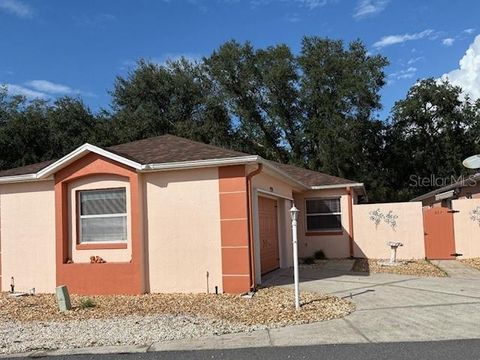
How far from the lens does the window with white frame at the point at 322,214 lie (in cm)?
2016

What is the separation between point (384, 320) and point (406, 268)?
7.94 m

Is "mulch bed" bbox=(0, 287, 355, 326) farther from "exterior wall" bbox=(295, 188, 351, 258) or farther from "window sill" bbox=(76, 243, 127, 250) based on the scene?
"exterior wall" bbox=(295, 188, 351, 258)

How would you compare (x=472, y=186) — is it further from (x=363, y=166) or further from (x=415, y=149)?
(x=415, y=149)

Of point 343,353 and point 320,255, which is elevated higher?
point 320,255

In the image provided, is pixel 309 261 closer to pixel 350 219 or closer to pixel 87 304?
pixel 350 219

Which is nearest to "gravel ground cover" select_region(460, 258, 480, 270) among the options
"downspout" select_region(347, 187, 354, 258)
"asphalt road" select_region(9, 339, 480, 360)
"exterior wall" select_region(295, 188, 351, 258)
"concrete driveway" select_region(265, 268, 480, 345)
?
"concrete driveway" select_region(265, 268, 480, 345)

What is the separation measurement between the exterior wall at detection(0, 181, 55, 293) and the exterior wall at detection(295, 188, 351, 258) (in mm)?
10132

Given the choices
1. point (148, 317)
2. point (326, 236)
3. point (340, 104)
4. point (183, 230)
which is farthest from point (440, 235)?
point (340, 104)

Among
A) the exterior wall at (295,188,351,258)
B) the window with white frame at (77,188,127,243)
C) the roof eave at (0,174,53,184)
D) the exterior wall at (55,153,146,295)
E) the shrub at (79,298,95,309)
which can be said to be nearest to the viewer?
the shrub at (79,298,95,309)

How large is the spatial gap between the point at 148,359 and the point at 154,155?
279 inches

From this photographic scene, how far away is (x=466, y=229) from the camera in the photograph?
18.7m

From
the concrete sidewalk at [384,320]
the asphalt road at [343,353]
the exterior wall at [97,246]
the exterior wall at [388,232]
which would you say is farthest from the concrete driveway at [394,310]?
the exterior wall at [388,232]

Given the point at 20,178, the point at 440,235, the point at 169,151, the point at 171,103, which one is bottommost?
the point at 440,235

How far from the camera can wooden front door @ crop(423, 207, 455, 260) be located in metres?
18.8
